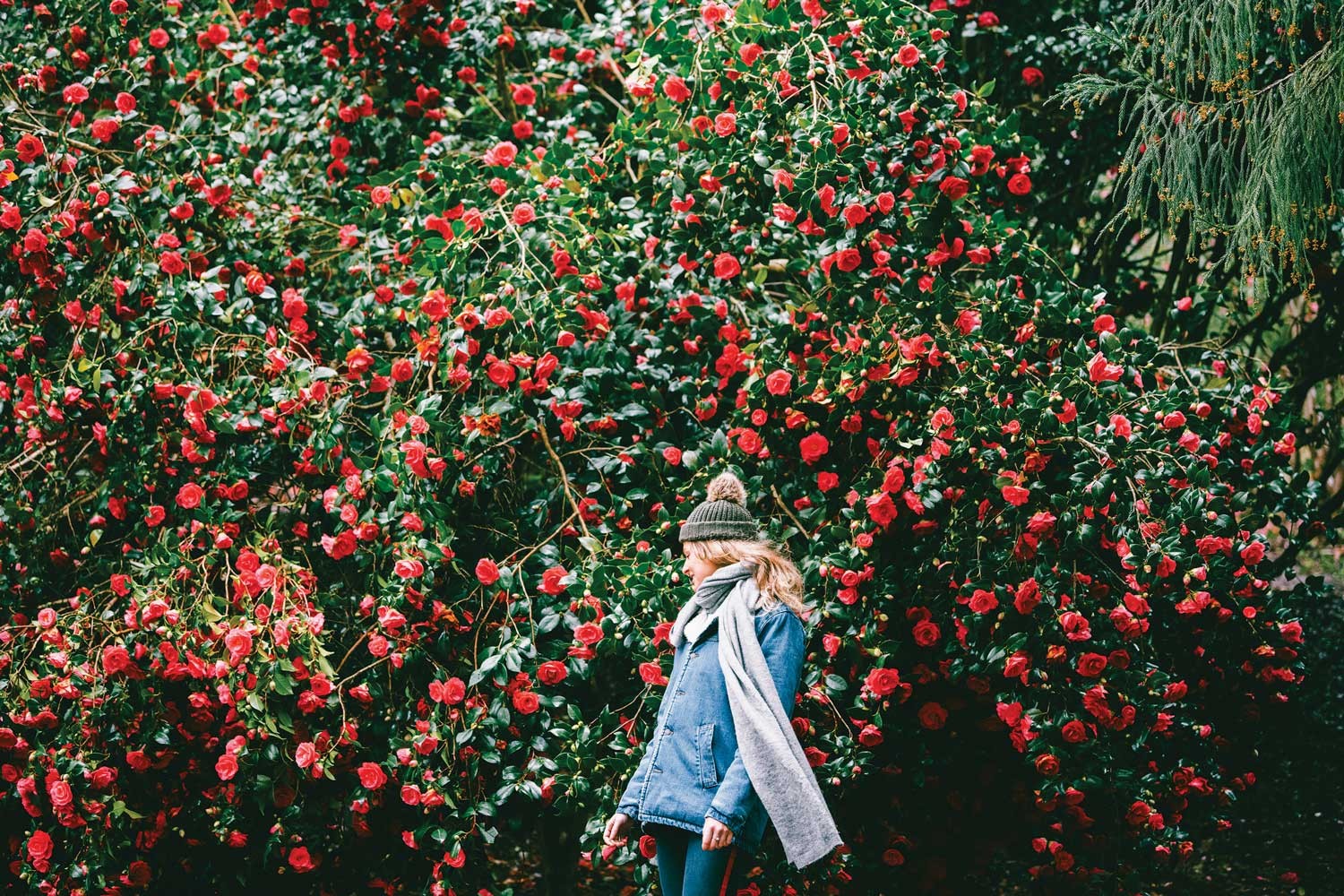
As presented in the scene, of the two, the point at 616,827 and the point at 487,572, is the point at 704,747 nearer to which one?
the point at 616,827

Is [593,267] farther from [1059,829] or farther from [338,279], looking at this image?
[1059,829]

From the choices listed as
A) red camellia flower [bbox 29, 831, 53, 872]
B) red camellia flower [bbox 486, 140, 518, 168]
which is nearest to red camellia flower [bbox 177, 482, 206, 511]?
red camellia flower [bbox 29, 831, 53, 872]

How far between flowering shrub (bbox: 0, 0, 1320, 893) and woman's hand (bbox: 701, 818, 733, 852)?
2.32ft

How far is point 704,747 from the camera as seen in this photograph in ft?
7.61

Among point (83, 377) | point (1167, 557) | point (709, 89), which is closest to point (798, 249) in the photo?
point (709, 89)

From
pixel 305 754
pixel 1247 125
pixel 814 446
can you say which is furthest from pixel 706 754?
pixel 1247 125

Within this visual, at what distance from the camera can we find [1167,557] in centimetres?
284

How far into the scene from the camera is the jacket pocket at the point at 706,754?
230 cm

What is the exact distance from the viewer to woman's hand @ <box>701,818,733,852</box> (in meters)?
2.17

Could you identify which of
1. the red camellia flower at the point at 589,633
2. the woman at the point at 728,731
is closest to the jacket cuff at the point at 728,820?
the woman at the point at 728,731

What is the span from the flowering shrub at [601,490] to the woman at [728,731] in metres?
0.45

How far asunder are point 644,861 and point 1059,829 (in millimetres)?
1198

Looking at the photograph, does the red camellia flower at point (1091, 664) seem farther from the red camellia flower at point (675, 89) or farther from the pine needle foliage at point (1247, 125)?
the red camellia flower at point (675, 89)

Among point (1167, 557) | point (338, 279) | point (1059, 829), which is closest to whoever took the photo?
point (1167, 557)
